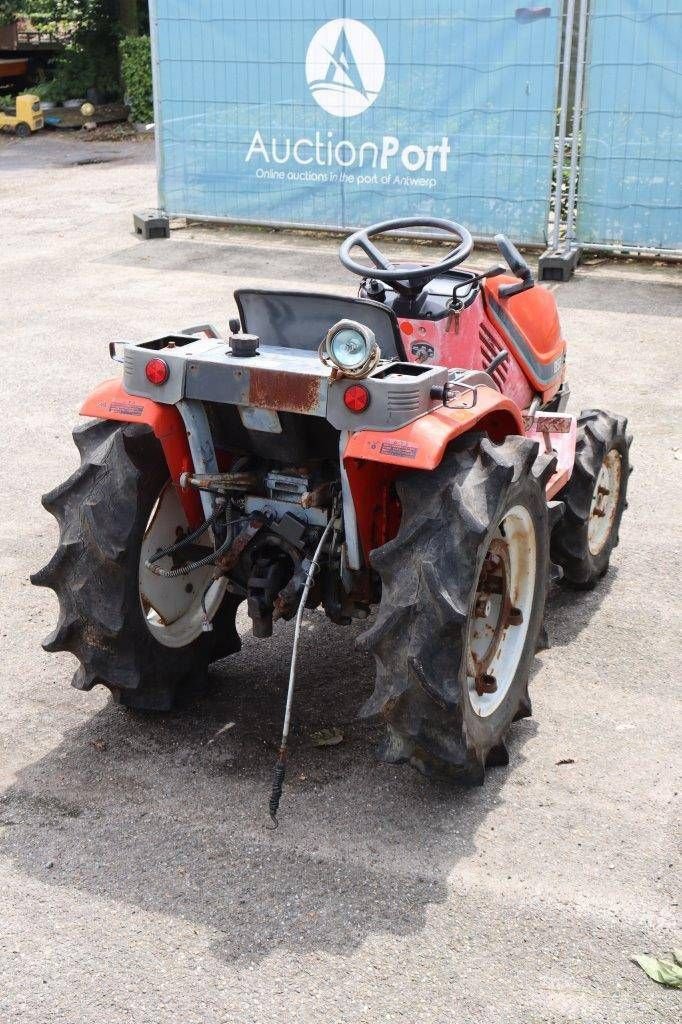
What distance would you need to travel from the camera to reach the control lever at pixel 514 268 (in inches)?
200

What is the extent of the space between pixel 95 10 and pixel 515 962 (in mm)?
24490

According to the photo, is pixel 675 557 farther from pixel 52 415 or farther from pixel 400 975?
pixel 52 415

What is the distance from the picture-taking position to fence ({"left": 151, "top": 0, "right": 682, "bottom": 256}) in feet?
36.2

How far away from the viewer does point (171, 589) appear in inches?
173

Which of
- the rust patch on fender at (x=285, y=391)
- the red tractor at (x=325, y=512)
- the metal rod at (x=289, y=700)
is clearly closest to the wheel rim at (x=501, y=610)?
the red tractor at (x=325, y=512)

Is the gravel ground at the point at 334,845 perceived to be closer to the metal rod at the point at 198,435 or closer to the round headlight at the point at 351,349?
the metal rod at the point at 198,435

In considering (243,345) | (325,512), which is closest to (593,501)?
(325,512)

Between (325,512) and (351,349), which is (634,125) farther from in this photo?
(351,349)

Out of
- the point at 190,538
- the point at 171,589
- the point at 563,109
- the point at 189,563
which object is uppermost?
the point at 563,109

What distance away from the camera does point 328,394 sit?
3.69 meters

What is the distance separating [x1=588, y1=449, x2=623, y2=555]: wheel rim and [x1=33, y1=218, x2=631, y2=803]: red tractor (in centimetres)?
105

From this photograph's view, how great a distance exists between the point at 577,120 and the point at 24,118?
13803 mm

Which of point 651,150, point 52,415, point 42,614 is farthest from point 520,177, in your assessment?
point 42,614

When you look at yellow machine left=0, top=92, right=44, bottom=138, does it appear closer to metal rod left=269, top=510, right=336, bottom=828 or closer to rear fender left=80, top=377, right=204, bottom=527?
rear fender left=80, top=377, right=204, bottom=527
